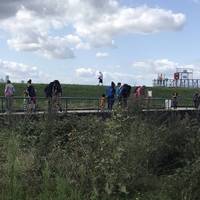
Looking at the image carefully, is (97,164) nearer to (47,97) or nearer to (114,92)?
(47,97)

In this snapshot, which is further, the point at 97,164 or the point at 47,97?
the point at 47,97

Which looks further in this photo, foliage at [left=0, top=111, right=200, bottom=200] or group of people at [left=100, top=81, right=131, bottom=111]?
group of people at [left=100, top=81, right=131, bottom=111]

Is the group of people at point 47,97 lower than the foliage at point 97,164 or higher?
higher

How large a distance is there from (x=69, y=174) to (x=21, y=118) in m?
3.85

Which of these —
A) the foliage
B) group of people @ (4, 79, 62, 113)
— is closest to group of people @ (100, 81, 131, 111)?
group of people @ (4, 79, 62, 113)

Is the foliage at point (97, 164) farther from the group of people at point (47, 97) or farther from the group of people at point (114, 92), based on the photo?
the group of people at point (114, 92)

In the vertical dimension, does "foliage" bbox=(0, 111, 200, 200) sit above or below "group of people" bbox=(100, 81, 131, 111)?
below

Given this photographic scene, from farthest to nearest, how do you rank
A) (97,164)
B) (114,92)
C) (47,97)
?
(114,92)
(47,97)
(97,164)

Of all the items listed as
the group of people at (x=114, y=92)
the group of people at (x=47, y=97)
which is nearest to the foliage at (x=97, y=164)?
the group of people at (x=47, y=97)

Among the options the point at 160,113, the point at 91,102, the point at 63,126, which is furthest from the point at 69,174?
the point at 91,102

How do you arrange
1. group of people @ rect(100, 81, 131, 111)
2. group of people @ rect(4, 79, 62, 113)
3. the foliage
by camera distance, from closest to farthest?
the foliage → group of people @ rect(4, 79, 62, 113) → group of people @ rect(100, 81, 131, 111)

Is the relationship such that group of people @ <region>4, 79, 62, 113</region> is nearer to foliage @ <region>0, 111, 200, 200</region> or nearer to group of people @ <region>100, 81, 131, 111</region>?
foliage @ <region>0, 111, 200, 200</region>

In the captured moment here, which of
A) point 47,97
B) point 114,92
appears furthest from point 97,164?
point 114,92

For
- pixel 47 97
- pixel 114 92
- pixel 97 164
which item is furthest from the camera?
pixel 114 92
